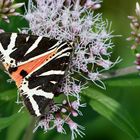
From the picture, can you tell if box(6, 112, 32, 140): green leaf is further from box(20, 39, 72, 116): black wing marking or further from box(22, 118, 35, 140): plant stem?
box(20, 39, 72, 116): black wing marking

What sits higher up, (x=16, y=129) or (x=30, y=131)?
(x=30, y=131)

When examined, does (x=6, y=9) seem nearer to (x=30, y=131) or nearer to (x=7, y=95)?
(x=7, y=95)

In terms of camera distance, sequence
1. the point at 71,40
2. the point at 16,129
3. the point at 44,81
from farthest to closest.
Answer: the point at 16,129 → the point at 71,40 → the point at 44,81

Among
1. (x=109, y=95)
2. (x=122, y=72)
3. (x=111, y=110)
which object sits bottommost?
(x=109, y=95)

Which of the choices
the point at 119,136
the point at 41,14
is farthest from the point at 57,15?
the point at 119,136

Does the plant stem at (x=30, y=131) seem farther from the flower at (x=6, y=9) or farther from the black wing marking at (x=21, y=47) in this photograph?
the flower at (x=6, y=9)

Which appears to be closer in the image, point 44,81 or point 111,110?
point 44,81

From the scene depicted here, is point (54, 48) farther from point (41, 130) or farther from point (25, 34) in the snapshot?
point (41, 130)

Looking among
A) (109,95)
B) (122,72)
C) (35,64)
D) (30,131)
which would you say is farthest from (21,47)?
(109,95)

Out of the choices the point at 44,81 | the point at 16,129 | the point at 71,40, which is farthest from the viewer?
the point at 16,129
